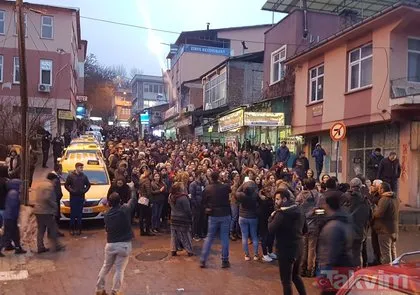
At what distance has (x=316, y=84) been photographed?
64.0 ft

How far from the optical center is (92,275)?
782cm

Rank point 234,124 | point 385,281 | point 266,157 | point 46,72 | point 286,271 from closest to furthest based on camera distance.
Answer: point 385,281
point 286,271
point 266,157
point 234,124
point 46,72

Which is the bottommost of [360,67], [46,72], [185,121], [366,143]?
[366,143]

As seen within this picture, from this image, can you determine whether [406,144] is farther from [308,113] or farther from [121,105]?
[121,105]

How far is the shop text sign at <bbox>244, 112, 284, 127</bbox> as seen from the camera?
715 inches

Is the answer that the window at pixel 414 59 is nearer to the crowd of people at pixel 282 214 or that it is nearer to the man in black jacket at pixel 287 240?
the crowd of people at pixel 282 214

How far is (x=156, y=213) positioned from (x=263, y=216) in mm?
3217

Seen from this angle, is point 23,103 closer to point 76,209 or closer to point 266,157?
point 76,209

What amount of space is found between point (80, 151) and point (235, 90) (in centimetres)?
1619

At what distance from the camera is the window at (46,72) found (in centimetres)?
3444

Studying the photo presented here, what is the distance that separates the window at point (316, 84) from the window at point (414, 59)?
4.42 metres

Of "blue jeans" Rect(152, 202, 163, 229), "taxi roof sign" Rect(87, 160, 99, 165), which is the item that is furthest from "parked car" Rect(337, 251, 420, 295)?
"taxi roof sign" Rect(87, 160, 99, 165)

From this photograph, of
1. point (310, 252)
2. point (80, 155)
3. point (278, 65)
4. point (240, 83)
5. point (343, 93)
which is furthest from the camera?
point (240, 83)

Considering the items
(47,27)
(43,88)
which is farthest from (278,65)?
(47,27)
